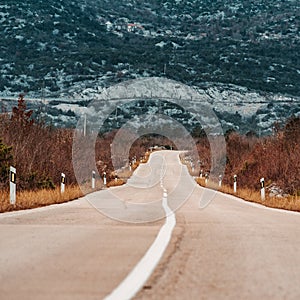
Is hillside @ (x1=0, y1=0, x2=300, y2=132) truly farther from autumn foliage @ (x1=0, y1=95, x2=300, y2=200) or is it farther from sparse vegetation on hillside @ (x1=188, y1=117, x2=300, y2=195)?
autumn foliage @ (x1=0, y1=95, x2=300, y2=200)

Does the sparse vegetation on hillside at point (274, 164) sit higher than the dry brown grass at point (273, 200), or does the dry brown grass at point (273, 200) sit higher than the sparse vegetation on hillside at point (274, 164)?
the sparse vegetation on hillside at point (274, 164)

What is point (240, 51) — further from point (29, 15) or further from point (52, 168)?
point (52, 168)

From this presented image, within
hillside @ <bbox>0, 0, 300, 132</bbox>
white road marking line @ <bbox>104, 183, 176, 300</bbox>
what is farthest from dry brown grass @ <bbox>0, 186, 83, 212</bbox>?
hillside @ <bbox>0, 0, 300, 132</bbox>

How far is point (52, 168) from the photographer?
24.1 m

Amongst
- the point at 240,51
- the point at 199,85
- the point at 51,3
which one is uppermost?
the point at 51,3

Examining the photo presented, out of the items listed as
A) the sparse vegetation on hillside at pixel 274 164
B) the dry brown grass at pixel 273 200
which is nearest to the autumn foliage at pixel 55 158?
the sparse vegetation on hillside at pixel 274 164

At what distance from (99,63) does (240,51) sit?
44.2 m

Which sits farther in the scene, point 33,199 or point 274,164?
point 274,164

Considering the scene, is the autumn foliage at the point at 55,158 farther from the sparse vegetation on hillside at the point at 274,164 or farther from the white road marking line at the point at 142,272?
the white road marking line at the point at 142,272

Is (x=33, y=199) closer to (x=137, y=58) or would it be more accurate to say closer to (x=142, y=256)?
(x=142, y=256)

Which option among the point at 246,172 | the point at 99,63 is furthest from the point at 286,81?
the point at 246,172

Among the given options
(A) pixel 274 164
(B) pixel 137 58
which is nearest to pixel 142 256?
(A) pixel 274 164

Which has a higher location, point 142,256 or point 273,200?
point 142,256

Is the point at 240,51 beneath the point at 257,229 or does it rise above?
above
